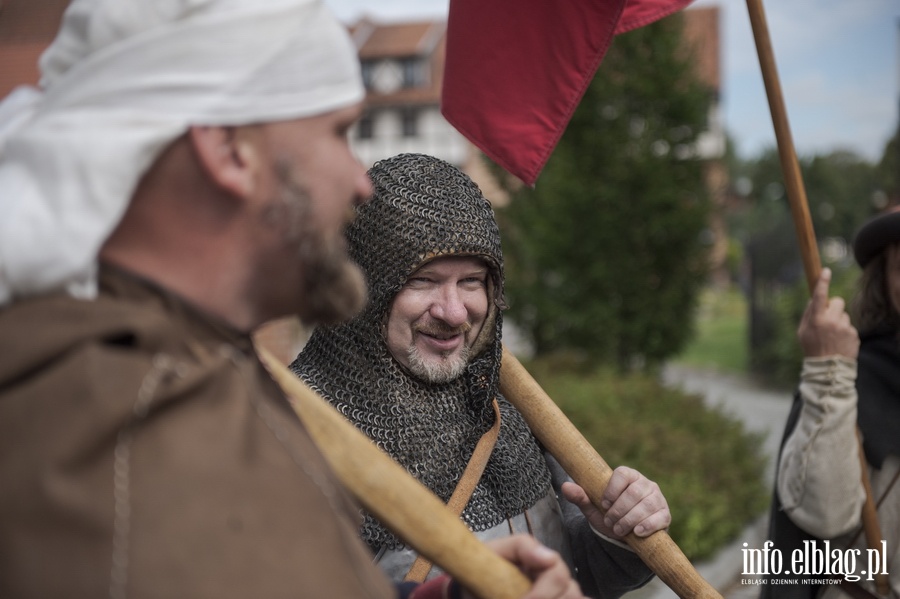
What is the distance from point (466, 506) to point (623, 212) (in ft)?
32.2

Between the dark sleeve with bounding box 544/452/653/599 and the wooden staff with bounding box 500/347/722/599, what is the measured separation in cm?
20

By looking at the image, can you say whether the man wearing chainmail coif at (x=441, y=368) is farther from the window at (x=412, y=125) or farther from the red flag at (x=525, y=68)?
the window at (x=412, y=125)

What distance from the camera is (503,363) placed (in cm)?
266

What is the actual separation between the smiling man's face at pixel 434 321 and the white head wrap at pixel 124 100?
4.00 feet

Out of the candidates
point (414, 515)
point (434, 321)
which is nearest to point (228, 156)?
point (414, 515)

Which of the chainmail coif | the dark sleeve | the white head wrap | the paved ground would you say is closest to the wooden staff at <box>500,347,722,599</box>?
the chainmail coif

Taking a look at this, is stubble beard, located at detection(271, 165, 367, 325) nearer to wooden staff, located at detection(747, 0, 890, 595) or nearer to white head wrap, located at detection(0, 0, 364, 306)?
white head wrap, located at detection(0, 0, 364, 306)

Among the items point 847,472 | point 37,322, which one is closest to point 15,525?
point 37,322

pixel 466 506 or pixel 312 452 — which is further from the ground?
pixel 312 452

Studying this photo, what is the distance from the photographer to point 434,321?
2.62 m

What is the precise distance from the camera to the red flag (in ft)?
10.0

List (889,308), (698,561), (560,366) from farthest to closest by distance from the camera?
(560,366) → (698,561) → (889,308)

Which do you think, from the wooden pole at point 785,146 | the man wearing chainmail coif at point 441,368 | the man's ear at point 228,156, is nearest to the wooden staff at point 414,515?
the man's ear at point 228,156

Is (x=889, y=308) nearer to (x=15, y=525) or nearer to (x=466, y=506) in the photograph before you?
(x=466, y=506)
